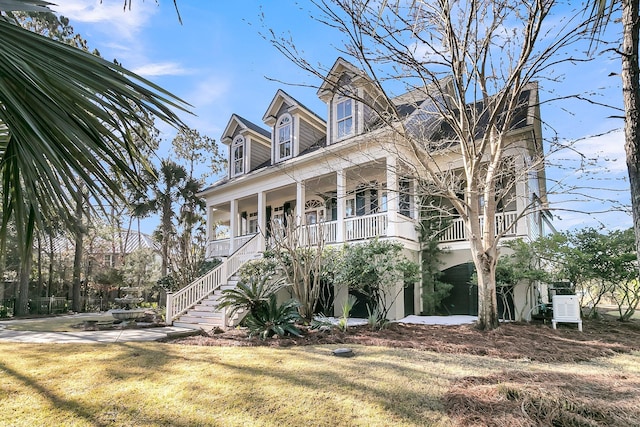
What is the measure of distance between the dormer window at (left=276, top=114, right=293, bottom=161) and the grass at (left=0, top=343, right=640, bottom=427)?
11.5 metres

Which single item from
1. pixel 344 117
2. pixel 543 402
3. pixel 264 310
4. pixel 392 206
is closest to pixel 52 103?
pixel 543 402

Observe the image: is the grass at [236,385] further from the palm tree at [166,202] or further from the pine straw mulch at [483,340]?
the palm tree at [166,202]

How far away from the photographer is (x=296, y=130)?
16.5 meters

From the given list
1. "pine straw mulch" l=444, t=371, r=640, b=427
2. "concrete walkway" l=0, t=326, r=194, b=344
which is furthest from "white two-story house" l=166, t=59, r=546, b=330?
"pine straw mulch" l=444, t=371, r=640, b=427

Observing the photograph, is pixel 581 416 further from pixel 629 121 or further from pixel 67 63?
pixel 67 63

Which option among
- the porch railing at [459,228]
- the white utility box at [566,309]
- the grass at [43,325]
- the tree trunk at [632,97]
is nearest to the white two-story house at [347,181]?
the porch railing at [459,228]

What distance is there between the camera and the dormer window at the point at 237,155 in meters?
19.3

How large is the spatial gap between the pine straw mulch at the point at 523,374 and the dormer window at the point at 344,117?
7612mm

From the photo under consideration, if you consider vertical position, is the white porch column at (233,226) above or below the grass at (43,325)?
above

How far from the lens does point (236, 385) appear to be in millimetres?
4777

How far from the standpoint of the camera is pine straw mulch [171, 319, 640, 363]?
275 inches

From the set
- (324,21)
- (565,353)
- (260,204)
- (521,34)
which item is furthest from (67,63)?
(260,204)

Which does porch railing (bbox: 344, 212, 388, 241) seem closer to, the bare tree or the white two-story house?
the white two-story house

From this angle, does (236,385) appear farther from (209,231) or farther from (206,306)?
(209,231)
